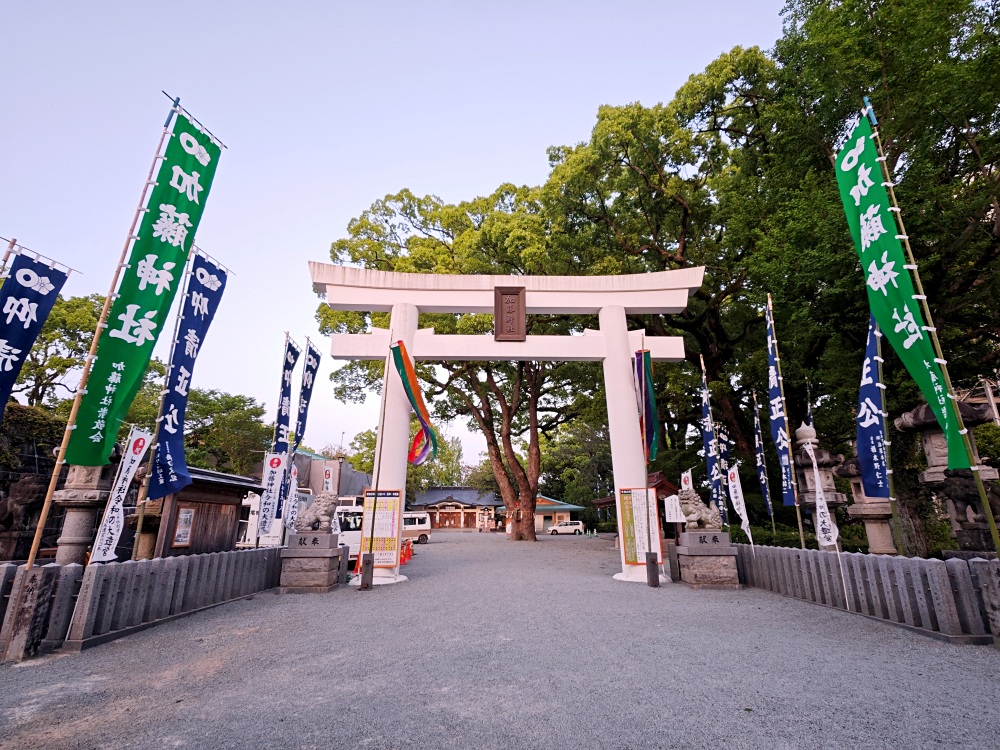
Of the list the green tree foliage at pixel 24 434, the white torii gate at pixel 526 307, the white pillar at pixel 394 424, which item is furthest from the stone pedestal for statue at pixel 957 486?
the green tree foliage at pixel 24 434

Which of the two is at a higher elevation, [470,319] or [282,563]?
[470,319]

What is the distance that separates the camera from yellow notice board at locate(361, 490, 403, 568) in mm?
9445

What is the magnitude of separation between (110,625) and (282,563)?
3445mm

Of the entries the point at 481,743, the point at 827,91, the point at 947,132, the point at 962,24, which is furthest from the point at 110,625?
the point at 962,24

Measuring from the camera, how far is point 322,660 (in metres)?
4.37

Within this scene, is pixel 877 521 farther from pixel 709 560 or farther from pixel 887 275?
pixel 887 275

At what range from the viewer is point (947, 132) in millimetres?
9562

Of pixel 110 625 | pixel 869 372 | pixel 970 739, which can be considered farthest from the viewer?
pixel 869 372

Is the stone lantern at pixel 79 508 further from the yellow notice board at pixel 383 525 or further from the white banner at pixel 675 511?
the white banner at pixel 675 511

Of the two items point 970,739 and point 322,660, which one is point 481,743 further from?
point 970,739

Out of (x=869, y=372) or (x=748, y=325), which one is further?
(x=748, y=325)

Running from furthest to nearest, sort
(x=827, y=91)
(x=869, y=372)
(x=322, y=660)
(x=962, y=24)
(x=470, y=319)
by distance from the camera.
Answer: (x=470, y=319), (x=827, y=91), (x=962, y=24), (x=869, y=372), (x=322, y=660)

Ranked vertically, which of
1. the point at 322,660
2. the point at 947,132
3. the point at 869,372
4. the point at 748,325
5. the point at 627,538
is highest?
the point at 947,132

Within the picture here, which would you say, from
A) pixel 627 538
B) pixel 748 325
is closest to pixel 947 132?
pixel 748 325
